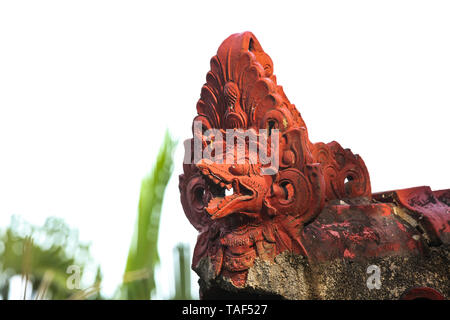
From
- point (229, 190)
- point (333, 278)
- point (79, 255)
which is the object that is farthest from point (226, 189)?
point (79, 255)

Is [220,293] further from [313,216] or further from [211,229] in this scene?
[313,216]

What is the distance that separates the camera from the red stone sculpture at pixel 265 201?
253cm

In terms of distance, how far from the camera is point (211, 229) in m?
2.77

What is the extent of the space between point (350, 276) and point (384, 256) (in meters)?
0.26

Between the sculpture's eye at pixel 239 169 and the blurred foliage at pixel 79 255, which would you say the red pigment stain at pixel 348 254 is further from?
the blurred foliage at pixel 79 255

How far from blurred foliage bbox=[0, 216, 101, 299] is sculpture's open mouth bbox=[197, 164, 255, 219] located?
2.66 feet

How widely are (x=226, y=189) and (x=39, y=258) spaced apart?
39.0 inches

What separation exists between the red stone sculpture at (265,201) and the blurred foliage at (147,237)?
24 cm

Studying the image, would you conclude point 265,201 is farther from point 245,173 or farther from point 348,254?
point 348,254

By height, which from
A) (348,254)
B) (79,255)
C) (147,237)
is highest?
(147,237)

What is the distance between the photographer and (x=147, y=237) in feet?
10.2
